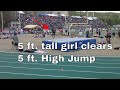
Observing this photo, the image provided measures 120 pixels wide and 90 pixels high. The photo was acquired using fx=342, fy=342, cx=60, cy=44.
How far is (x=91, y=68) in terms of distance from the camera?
6.02m

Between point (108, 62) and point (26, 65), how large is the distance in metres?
1.63

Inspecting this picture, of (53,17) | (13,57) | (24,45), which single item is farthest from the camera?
(13,57)

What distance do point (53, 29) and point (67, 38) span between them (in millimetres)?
329

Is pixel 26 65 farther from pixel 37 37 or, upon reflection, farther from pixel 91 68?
pixel 91 68

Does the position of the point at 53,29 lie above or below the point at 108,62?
above

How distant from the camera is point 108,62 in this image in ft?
A: 21.4

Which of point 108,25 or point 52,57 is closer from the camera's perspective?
point 52,57

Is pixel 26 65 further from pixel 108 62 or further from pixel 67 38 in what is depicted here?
pixel 108 62
